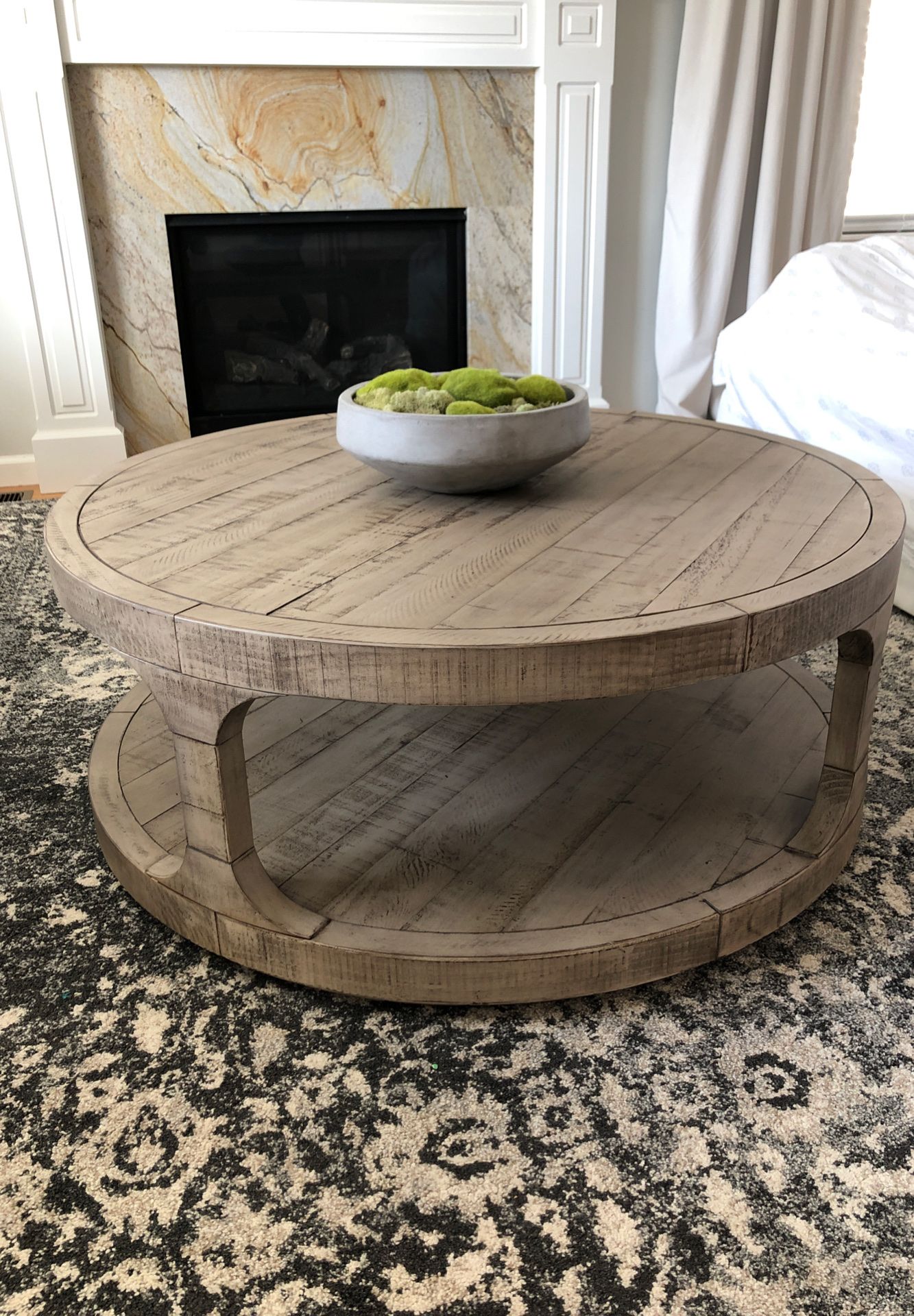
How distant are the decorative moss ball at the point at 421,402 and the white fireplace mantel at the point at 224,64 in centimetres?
218

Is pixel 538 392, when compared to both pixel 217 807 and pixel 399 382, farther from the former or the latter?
pixel 217 807

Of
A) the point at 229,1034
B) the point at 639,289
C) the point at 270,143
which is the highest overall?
the point at 270,143

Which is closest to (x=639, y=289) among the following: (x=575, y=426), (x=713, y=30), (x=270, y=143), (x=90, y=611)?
(x=713, y=30)

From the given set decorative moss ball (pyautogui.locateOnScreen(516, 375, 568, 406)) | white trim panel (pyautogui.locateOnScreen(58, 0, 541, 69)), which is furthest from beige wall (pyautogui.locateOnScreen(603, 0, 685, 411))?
decorative moss ball (pyautogui.locateOnScreen(516, 375, 568, 406))

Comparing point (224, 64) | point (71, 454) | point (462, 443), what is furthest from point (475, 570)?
point (224, 64)

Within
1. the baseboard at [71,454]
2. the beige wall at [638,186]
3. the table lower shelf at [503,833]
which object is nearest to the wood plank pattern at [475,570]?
the table lower shelf at [503,833]

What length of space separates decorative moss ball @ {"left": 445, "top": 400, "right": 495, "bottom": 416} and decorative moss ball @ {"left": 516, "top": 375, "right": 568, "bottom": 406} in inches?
3.9

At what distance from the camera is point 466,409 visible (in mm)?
1257

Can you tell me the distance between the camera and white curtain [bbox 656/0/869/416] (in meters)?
3.31

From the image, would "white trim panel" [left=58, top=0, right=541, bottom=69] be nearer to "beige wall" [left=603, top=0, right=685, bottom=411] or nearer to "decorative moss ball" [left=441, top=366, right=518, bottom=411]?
"beige wall" [left=603, top=0, right=685, bottom=411]

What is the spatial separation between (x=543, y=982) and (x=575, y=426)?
67 cm

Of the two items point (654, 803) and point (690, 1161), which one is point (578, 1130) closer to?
point (690, 1161)

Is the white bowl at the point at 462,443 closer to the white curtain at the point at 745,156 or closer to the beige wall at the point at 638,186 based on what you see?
the white curtain at the point at 745,156

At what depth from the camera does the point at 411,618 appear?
0.99 meters
